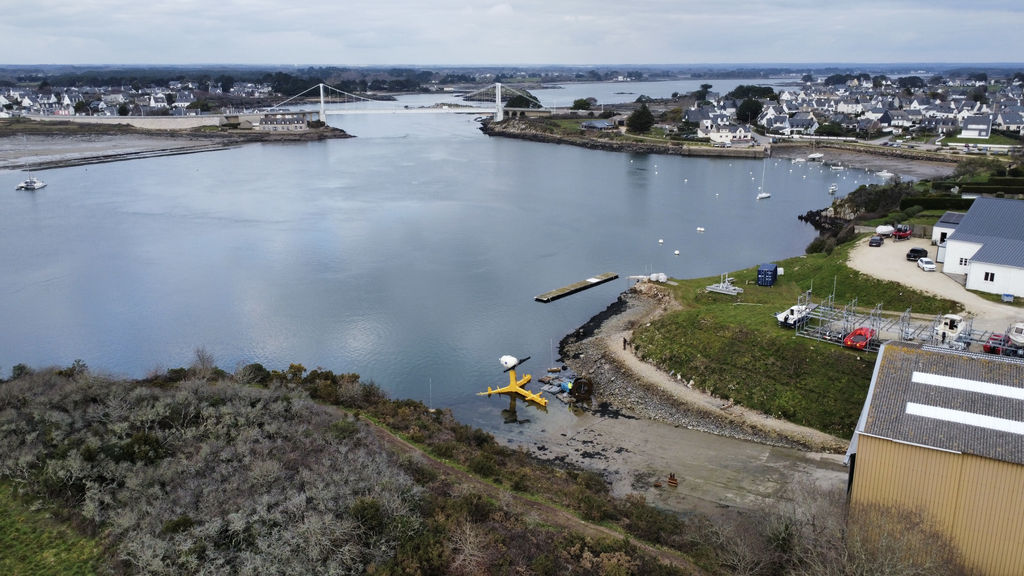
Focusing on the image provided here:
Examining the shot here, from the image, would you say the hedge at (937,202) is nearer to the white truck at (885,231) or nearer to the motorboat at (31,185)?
the white truck at (885,231)

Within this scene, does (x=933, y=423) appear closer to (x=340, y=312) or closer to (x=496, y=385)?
(x=496, y=385)

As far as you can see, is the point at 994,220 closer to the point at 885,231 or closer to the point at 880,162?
the point at 885,231

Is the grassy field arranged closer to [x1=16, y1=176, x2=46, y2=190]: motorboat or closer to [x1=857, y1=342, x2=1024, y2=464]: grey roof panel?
[x1=857, y1=342, x2=1024, y2=464]: grey roof panel

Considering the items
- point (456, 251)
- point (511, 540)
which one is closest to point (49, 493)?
point (511, 540)

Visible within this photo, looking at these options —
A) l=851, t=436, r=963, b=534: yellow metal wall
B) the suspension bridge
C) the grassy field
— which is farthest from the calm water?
the suspension bridge

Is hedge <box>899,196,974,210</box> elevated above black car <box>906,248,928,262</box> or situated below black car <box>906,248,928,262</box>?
above

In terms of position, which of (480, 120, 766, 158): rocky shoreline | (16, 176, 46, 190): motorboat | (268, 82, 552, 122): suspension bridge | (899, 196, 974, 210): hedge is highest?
(268, 82, 552, 122): suspension bridge

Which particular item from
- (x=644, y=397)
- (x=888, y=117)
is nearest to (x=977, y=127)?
(x=888, y=117)
